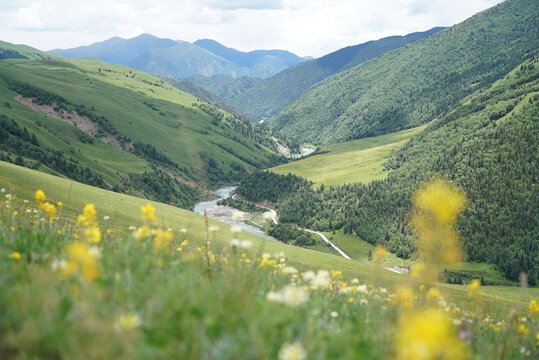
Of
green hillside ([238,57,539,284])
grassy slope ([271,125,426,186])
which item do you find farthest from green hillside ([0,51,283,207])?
grassy slope ([271,125,426,186])

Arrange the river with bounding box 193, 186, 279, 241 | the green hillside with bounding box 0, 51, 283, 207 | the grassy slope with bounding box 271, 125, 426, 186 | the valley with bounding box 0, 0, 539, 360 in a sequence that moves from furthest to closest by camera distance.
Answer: the grassy slope with bounding box 271, 125, 426, 186 → the river with bounding box 193, 186, 279, 241 → the green hillside with bounding box 0, 51, 283, 207 → the valley with bounding box 0, 0, 539, 360

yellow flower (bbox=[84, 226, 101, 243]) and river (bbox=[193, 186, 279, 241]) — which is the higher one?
yellow flower (bbox=[84, 226, 101, 243])

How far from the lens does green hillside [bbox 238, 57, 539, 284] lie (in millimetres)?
86188

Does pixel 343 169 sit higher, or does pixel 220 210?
pixel 343 169

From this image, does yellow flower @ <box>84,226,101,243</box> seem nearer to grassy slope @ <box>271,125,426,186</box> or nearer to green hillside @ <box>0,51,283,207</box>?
green hillside @ <box>0,51,283,207</box>

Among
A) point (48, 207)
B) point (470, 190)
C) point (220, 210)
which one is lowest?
point (220, 210)

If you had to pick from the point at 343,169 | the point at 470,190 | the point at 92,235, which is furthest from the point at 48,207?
the point at 343,169

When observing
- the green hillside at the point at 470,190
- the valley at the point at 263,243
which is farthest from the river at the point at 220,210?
the green hillside at the point at 470,190

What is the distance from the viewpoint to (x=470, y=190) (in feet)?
340

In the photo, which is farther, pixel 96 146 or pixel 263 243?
pixel 96 146

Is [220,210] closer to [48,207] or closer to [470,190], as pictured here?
[470,190]

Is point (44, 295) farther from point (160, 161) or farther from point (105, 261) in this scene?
point (160, 161)

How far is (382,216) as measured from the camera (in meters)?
113

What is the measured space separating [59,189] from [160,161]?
440 feet
